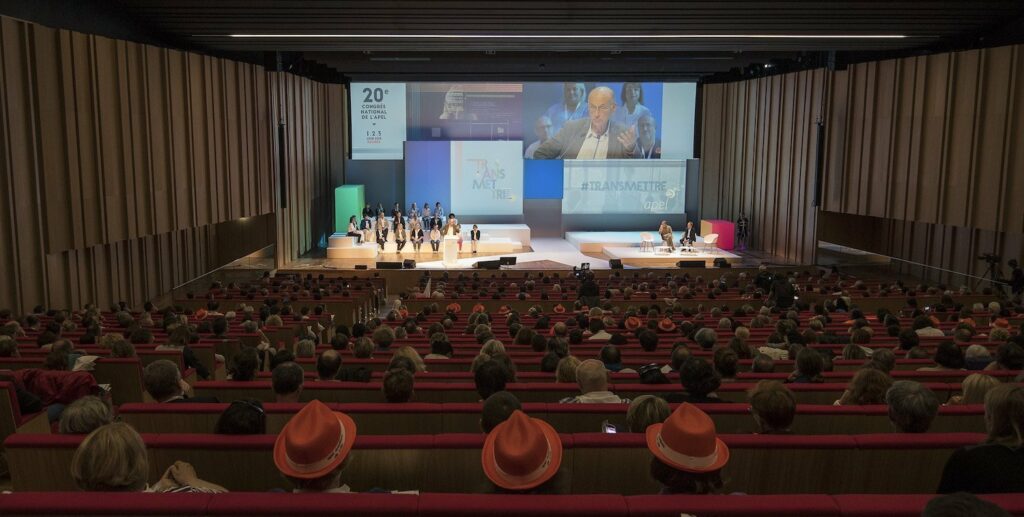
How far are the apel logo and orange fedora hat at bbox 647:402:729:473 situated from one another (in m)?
22.5

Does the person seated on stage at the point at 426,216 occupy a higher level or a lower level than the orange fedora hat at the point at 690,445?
lower

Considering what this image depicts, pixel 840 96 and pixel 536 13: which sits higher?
pixel 536 13

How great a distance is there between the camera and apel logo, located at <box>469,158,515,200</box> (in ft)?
81.5

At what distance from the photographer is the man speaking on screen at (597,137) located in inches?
985

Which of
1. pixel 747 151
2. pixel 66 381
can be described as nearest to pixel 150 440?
pixel 66 381

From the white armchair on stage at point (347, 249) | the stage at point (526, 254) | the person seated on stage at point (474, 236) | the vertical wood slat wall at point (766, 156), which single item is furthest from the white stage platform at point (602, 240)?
the white armchair on stage at point (347, 249)

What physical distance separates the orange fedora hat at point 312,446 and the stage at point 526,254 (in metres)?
16.6

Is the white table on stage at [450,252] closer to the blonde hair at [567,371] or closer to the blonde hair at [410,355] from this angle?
the blonde hair at [410,355]

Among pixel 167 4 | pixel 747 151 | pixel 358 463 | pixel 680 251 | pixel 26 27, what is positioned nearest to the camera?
pixel 358 463

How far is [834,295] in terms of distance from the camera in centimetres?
1284

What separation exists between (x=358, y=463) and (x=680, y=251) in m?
18.8

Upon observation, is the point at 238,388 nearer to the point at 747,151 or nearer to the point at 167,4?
the point at 167,4

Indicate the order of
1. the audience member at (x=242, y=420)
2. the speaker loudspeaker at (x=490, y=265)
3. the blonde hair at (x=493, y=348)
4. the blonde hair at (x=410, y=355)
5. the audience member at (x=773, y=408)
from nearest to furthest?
1. the audience member at (x=242, y=420)
2. the audience member at (x=773, y=408)
3. the blonde hair at (x=410, y=355)
4. the blonde hair at (x=493, y=348)
5. the speaker loudspeaker at (x=490, y=265)

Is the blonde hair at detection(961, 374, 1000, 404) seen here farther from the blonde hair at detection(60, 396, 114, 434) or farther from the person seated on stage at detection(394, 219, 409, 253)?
the person seated on stage at detection(394, 219, 409, 253)
